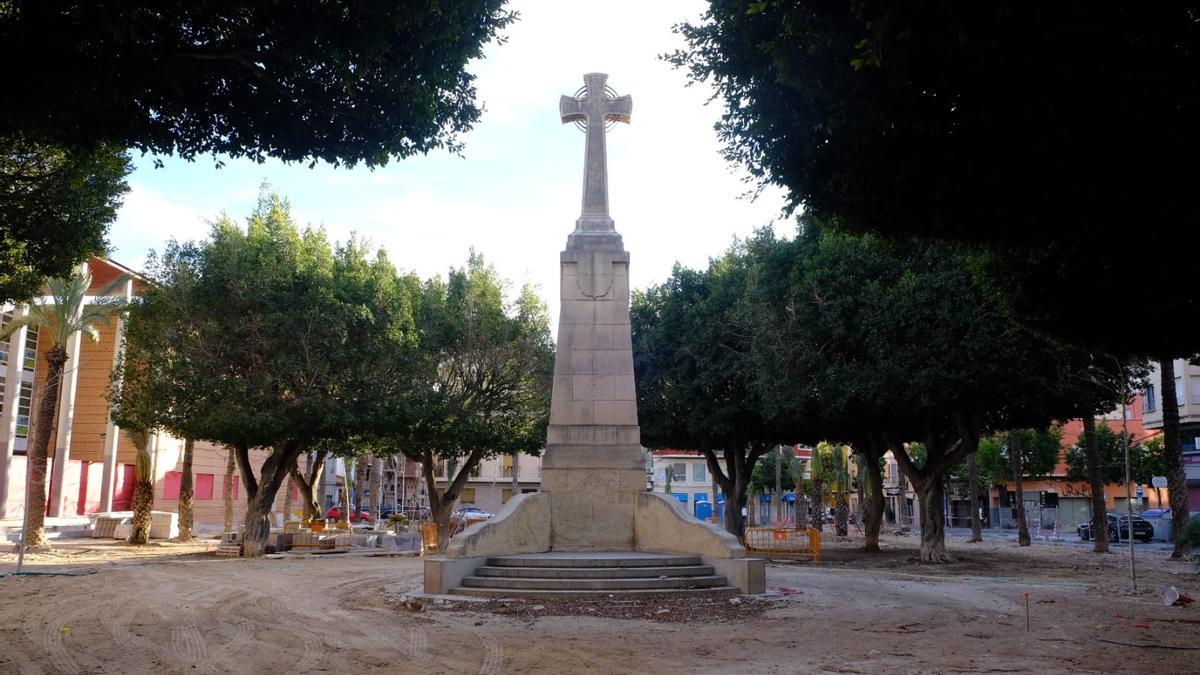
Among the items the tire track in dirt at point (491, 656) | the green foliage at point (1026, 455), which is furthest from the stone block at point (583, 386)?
the green foliage at point (1026, 455)

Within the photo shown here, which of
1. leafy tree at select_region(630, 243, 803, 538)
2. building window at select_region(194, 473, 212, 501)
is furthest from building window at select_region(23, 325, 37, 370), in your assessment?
leafy tree at select_region(630, 243, 803, 538)

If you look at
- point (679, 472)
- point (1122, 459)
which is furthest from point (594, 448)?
point (679, 472)

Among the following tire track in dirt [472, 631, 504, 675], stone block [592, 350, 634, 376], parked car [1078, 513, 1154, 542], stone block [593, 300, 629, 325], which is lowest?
parked car [1078, 513, 1154, 542]

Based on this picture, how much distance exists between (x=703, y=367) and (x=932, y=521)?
8500 mm

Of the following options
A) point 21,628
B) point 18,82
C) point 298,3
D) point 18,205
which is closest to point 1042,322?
point 298,3

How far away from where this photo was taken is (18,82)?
7.75 metres

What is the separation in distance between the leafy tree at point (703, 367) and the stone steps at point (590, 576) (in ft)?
43.0

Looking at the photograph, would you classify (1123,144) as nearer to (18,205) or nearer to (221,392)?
(18,205)

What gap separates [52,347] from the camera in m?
26.0

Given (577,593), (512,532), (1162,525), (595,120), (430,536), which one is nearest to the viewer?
(577,593)

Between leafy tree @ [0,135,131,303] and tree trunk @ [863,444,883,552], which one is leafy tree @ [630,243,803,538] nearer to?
tree trunk @ [863,444,883,552]

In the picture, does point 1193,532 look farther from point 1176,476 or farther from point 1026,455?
point 1026,455

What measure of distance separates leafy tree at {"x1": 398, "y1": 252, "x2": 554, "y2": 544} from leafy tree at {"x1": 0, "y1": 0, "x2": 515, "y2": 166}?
18514 millimetres

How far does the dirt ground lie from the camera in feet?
29.9
